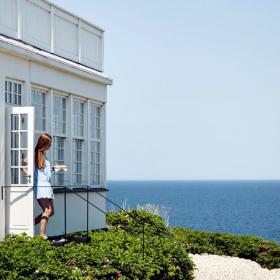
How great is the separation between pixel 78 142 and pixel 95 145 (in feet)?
3.49

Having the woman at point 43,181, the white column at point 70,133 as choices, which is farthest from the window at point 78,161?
the woman at point 43,181

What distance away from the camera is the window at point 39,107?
51.9ft

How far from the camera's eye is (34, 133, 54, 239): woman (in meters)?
14.6

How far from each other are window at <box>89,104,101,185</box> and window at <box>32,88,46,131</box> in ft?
8.51

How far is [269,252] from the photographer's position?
842 inches

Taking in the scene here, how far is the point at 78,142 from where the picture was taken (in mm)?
17969

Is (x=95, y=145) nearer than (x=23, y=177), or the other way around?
(x=23, y=177)

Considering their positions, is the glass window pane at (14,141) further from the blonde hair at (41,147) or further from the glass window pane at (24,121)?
the blonde hair at (41,147)

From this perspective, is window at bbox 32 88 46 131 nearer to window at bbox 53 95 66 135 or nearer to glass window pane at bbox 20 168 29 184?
window at bbox 53 95 66 135

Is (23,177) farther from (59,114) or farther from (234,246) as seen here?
(234,246)

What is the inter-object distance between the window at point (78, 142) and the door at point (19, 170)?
3.38m

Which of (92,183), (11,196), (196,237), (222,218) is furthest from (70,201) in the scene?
(222,218)

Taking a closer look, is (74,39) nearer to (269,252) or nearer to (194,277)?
(194,277)

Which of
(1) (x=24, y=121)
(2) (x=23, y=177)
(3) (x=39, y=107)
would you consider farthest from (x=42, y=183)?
(3) (x=39, y=107)
